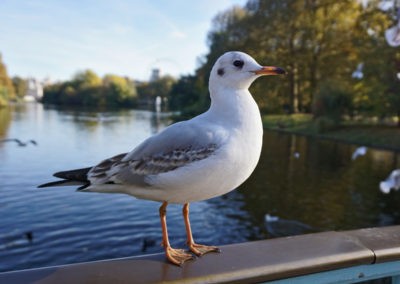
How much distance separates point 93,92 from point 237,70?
94824mm

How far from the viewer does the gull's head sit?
1996mm

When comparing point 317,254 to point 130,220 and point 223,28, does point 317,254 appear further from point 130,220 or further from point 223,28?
point 223,28

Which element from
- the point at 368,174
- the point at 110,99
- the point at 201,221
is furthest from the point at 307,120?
the point at 110,99

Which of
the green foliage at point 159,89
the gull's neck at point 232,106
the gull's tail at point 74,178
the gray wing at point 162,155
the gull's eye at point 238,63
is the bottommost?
the gull's tail at point 74,178

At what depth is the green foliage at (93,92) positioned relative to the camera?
2864 inches

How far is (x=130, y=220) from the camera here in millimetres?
11344

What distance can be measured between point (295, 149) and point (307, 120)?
11.7 m

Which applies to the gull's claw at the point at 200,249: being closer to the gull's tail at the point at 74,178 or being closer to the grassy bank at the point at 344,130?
the gull's tail at the point at 74,178

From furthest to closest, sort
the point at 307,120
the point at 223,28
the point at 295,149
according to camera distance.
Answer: the point at 223,28
the point at 307,120
the point at 295,149

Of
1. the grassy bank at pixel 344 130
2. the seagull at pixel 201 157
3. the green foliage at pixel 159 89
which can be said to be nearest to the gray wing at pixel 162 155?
the seagull at pixel 201 157

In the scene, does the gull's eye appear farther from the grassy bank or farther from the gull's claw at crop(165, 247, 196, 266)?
the grassy bank

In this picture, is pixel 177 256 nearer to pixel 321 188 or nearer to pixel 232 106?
pixel 232 106

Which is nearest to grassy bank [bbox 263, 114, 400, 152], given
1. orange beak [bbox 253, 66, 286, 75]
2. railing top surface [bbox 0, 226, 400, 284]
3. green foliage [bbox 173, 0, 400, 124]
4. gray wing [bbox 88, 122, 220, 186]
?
green foliage [bbox 173, 0, 400, 124]

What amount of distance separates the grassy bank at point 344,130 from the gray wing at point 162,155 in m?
25.6
